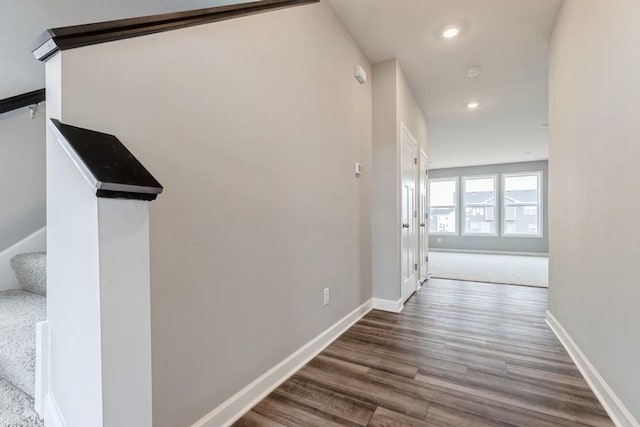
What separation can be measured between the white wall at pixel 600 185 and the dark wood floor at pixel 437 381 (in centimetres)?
26

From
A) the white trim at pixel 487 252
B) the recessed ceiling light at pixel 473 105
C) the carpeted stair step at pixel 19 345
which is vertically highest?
the recessed ceiling light at pixel 473 105

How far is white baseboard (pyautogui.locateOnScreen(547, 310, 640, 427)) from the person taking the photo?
1.26 metres

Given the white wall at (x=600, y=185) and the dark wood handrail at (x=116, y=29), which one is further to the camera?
the white wall at (x=600, y=185)

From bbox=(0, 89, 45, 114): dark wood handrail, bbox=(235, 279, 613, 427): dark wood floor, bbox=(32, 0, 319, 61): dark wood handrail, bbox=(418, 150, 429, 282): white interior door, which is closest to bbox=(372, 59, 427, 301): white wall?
bbox=(235, 279, 613, 427): dark wood floor

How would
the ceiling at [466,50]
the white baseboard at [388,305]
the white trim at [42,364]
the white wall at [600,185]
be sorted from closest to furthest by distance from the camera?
the white trim at [42,364]
the white wall at [600,185]
the ceiling at [466,50]
the white baseboard at [388,305]

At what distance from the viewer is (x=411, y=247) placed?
11.5 ft

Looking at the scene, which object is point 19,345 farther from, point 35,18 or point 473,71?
point 473,71

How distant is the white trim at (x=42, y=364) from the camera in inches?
37.3

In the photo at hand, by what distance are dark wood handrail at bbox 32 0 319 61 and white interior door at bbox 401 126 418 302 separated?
2299 mm

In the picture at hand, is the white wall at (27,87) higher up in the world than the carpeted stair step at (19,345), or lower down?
higher up

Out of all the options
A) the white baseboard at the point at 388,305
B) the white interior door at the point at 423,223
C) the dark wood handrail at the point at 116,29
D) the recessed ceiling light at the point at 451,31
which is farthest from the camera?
the white interior door at the point at 423,223

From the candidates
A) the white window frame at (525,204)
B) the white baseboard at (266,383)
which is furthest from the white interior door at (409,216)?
the white window frame at (525,204)

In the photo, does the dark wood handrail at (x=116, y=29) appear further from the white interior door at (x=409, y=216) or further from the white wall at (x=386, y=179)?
the white interior door at (x=409, y=216)

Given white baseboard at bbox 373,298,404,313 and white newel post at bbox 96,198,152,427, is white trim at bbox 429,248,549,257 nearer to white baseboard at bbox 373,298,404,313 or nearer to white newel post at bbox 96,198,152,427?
white baseboard at bbox 373,298,404,313
